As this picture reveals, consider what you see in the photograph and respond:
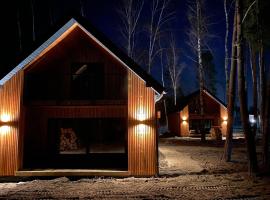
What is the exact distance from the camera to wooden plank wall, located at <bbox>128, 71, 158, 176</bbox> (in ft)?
38.5

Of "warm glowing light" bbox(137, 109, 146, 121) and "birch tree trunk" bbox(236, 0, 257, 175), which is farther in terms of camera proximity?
"warm glowing light" bbox(137, 109, 146, 121)

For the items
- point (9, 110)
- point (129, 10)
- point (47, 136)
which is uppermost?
point (129, 10)

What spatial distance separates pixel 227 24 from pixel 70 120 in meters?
12.4

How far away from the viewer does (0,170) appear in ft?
38.4

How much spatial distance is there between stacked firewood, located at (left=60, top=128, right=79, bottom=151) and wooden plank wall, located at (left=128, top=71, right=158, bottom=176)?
20.1ft

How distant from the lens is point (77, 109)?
1448 centimetres

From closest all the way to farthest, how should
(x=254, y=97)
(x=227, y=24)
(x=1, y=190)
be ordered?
1. (x=1, y=190)
2. (x=227, y=24)
3. (x=254, y=97)

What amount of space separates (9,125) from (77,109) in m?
3.52

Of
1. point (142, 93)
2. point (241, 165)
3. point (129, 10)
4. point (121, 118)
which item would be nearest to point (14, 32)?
point (129, 10)

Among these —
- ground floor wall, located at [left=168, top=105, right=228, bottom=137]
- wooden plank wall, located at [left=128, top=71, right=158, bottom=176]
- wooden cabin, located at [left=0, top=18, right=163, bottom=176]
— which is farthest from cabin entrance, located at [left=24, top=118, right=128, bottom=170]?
ground floor wall, located at [left=168, top=105, right=228, bottom=137]

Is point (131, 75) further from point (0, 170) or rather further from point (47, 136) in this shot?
point (0, 170)

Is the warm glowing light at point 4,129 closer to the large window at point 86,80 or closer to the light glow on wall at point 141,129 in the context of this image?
the large window at point 86,80

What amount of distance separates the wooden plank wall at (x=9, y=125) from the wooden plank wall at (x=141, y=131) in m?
4.62

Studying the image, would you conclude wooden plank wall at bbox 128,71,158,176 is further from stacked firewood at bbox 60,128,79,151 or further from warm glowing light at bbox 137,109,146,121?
stacked firewood at bbox 60,128,79,151
